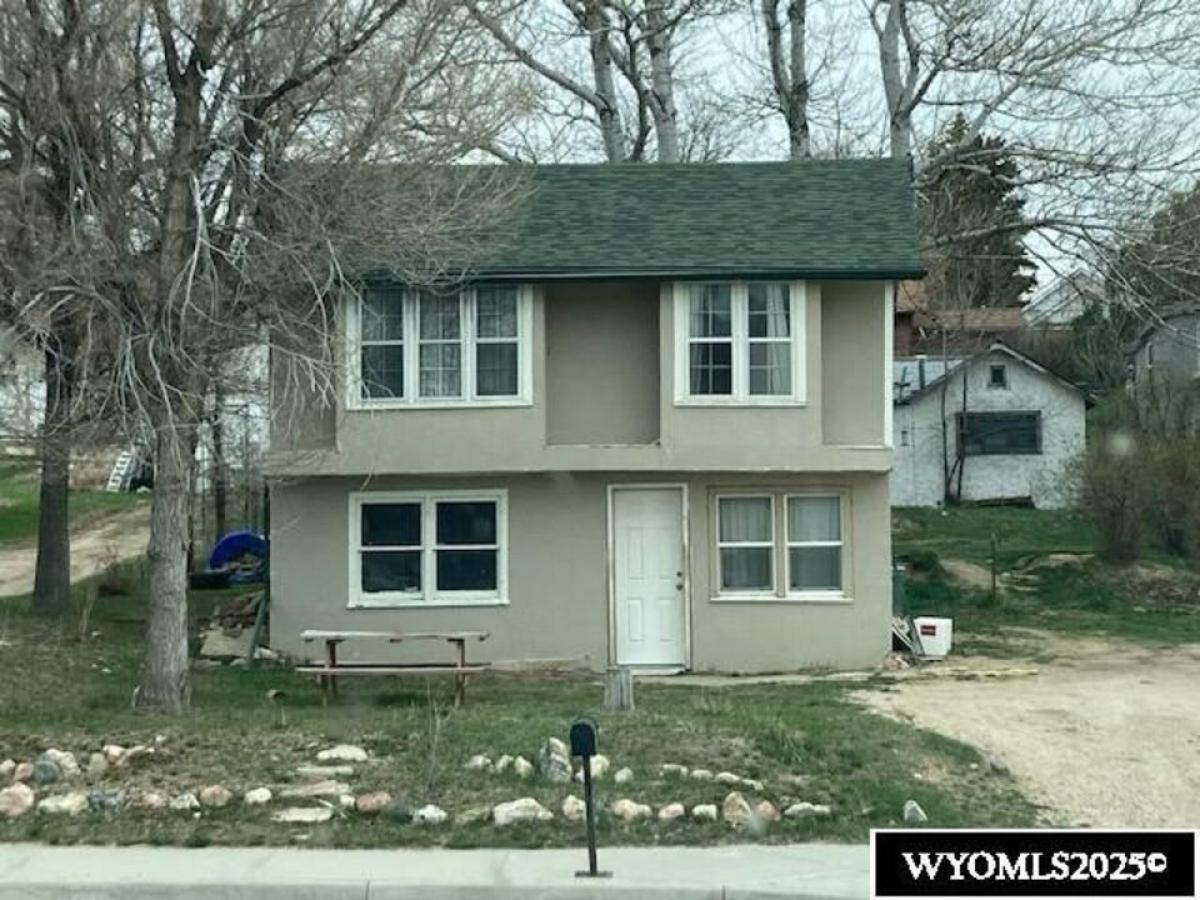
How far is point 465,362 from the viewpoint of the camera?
789 inches

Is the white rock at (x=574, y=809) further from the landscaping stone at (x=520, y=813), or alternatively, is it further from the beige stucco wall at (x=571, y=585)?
the beige stucco wall at (x=571, y=585)

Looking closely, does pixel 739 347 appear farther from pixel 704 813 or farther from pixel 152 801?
pixel 152 801

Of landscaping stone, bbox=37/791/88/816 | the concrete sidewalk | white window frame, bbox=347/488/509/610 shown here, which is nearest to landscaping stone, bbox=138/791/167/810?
landscaping stone, bbox=37/791/88/816

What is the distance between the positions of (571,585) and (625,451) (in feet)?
6.24

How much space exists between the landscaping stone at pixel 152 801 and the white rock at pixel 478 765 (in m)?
2.13

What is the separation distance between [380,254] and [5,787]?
238 inches

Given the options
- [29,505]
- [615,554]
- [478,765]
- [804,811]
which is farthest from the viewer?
[29,505]

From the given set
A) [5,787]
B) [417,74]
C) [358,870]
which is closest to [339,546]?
[417,74]

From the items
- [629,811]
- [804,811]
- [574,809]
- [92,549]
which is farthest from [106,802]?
[92,549]

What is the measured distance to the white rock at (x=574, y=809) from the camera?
10.8 meters

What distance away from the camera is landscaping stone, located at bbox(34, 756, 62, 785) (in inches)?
461

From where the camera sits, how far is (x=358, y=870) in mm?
9836

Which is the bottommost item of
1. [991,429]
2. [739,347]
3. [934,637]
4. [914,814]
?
[914,814]

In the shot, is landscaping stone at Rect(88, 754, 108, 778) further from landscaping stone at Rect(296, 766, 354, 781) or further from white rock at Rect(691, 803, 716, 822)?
white rock at Rect(691, 803, 716, 822)
